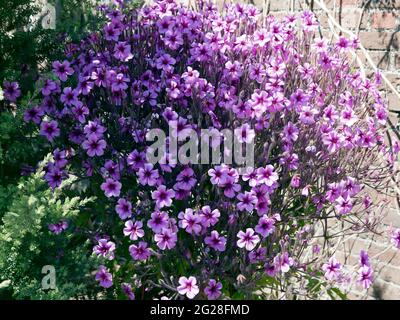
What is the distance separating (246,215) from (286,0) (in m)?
1.90

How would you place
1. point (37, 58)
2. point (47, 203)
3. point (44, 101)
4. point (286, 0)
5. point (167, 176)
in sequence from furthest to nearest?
point (286, 0) → point (37, 58) → point (44, 101) → point (167, 176) → point (47, 203)

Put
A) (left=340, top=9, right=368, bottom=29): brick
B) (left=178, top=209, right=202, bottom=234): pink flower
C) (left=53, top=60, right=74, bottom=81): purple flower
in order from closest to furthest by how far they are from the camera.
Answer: (left=178, top=209, right=202, bottom=234): pink flower
(left=53, top=60, right=74, bottom=81): purple flower
(left=340, top=9, right=368, bottom=29): brick

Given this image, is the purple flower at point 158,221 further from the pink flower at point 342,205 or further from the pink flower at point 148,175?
the pink flower at point 342,205

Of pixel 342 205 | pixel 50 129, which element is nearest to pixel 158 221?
pixel 50 129

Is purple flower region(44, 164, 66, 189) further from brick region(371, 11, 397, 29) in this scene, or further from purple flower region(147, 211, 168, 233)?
brick region(371, 11, 397, 29)

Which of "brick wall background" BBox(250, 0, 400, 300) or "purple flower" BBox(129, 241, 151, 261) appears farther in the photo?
"brick wall background" BBox(250, 0, 400, 300)

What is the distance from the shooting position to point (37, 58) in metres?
3.07

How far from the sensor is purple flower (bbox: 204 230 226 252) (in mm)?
2436

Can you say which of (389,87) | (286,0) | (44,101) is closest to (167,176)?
(44,101)

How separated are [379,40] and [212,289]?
1.82 metres

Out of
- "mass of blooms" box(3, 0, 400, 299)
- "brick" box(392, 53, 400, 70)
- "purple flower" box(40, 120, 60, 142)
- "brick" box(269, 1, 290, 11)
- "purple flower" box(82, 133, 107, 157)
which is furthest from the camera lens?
"brick" box(269, 1, 290, 11)

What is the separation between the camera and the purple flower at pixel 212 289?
2.48m

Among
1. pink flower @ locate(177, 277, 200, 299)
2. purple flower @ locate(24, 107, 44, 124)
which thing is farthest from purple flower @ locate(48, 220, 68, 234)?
pink flower @ locate(177, 277, 200, 299)
